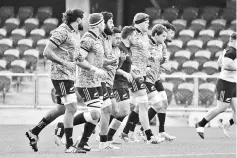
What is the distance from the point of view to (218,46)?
835 inches

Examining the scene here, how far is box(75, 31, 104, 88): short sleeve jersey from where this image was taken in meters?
10.5

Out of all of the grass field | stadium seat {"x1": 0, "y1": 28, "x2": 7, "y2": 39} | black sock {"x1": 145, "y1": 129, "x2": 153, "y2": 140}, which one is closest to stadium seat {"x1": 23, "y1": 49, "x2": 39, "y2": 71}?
stadium seat {"x1": 0, "y1": 28, "x2": 7, "y2": 39}

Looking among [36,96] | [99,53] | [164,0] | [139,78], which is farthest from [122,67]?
[164,0]

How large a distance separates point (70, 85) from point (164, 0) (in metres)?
15.4

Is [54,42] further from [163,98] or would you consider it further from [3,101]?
[3,101]

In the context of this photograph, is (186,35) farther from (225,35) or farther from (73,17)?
(73,17)

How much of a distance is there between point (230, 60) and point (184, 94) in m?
5.04

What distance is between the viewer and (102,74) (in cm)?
1013

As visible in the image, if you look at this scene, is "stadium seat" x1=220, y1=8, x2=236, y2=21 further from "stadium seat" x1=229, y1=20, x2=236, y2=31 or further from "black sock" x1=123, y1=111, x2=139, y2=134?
"black sock" x1=123, y1=111, x2=139, y2=134

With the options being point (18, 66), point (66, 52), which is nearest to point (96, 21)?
point (66, 52)

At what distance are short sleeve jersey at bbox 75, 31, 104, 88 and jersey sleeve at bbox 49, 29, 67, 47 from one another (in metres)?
0.36

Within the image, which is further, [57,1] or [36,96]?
[57,1]

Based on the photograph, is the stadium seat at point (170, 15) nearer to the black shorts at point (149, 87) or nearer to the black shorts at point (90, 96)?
the black shorts at point (149, 87)

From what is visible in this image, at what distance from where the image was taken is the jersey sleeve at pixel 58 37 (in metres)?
10.1
